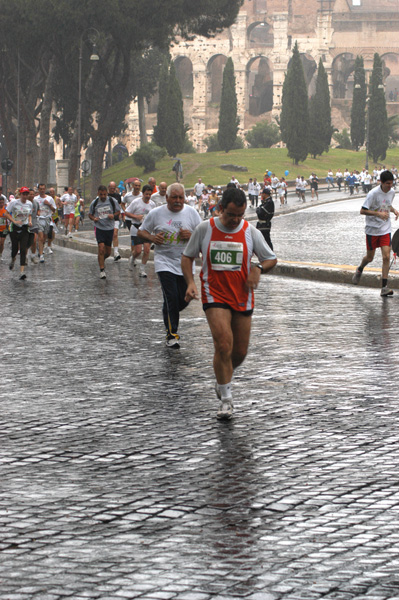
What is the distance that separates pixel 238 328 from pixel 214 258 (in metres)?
0.46

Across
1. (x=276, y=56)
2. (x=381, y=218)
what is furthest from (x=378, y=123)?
(x=381, y=218)

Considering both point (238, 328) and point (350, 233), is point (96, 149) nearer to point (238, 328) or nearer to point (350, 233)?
point (350, 233)

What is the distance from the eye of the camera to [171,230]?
9711mm

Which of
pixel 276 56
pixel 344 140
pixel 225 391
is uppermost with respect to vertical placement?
pixel 276 56

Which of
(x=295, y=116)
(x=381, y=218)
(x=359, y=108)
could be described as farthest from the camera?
(x=359, y=108)

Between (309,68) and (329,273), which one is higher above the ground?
(309,68)

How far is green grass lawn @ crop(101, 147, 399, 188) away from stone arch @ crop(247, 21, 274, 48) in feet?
87.9

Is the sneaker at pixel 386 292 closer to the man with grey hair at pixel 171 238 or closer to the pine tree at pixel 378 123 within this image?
the man with grey hair at pixel 171 238

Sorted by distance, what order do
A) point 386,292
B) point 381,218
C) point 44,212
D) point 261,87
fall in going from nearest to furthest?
point 381,218 < point 386,292 < point 44,212 < point 261,87

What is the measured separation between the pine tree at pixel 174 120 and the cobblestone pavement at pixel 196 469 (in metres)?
62.4

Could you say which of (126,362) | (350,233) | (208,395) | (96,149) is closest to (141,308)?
(126,362)

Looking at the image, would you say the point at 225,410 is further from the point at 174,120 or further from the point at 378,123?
the point at 378,123

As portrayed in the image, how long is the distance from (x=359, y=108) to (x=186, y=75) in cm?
2704

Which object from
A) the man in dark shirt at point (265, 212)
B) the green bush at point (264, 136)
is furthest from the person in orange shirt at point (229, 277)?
the green bush at point (264, 136)
